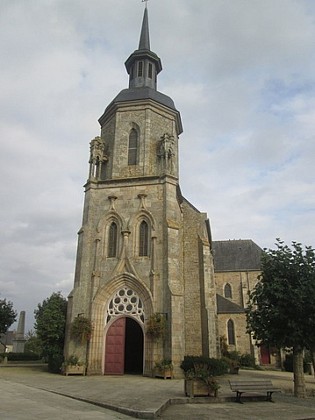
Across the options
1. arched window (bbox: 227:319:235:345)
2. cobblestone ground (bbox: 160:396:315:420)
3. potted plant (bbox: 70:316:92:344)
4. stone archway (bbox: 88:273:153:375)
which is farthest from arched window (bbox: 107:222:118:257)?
arched window (bbox: 227:319:235:345)

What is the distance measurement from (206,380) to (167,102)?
19.4 m

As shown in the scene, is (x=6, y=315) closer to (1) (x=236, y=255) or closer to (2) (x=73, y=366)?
(2) (x=73, y=366)

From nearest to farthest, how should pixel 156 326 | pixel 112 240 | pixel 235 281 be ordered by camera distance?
pixel 156 326 → pixel 112 240 → pixel 235 281

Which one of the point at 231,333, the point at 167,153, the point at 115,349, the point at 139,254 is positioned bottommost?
the point at 115,349

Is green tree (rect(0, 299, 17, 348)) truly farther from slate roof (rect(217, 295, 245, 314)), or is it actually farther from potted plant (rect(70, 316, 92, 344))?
slate roof (rect(217, 295, 245, 314))

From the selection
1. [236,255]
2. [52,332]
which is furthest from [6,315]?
[236,255]

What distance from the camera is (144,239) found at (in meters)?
21.1

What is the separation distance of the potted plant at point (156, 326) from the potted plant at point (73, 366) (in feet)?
12.5

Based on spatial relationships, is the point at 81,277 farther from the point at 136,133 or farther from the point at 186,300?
the point at 136,133

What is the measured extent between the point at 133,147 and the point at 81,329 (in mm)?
11840

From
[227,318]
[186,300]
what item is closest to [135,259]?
[186,300]

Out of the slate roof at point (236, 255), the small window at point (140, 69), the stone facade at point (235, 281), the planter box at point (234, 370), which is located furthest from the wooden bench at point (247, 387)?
the slate roof at point (236, 255)

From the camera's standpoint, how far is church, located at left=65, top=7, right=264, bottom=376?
18.9 metres

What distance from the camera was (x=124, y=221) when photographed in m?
21.4
